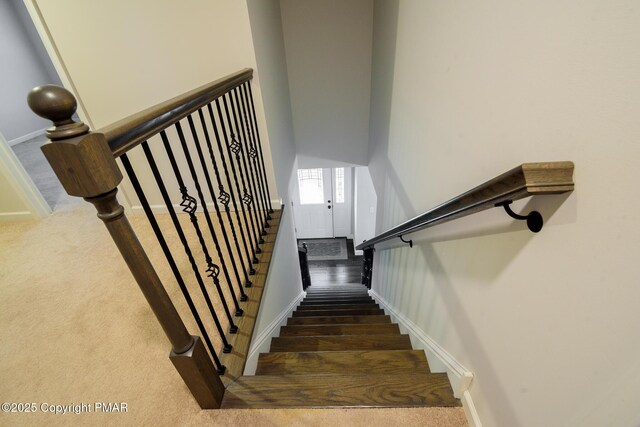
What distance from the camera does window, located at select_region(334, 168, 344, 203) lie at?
6265mm

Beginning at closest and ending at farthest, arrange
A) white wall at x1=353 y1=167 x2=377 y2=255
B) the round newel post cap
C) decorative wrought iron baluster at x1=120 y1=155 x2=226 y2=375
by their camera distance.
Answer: the round newel post cap, decorative wrought iron baluster at x1=120 y1=155 x2=226 y2=375, white wall at x1=353 y1=167 x2=377 y2=255

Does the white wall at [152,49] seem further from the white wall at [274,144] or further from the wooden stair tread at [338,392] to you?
the wooden stair tread at [338,392]

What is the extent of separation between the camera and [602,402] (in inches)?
21.4

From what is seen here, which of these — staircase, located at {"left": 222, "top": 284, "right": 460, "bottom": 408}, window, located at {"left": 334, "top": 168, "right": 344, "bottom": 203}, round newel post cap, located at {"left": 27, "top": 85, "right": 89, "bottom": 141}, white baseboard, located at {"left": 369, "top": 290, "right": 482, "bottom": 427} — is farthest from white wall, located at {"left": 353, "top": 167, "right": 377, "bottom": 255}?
round newel post cap, located at {"left": 27, "top": 85, "right": 89, "bottom": 141}

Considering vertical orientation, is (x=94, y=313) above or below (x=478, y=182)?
below

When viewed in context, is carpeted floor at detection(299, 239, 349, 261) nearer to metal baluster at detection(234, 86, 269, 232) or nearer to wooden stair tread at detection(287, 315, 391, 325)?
wooden stair tread at detection(287, 315, 391, 325)

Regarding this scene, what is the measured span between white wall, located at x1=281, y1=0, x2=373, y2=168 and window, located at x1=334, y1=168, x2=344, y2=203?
2157 mm

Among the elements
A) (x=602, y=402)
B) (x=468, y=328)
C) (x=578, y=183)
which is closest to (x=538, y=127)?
(x=578, y=183)

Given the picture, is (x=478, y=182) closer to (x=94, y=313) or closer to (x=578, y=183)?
(x=578, y=183)

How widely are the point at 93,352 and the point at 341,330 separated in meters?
1.63

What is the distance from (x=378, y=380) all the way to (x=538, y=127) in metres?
1.10

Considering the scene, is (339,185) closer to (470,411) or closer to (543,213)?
(470,411)

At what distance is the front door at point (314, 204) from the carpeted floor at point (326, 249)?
0.16 m

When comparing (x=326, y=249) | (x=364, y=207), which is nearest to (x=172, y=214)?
(x=364, y=207)
